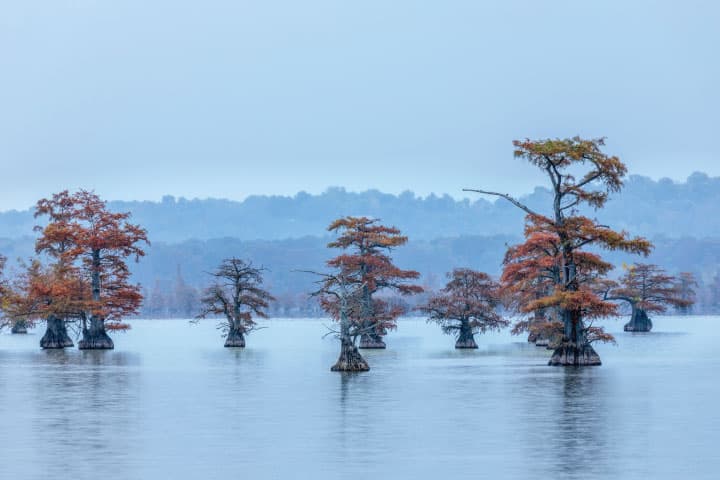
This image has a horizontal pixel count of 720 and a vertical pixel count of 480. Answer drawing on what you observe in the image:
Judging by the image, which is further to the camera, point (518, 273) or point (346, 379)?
point (518, 273)

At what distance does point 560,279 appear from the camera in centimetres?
7806

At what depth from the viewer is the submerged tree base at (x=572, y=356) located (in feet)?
236

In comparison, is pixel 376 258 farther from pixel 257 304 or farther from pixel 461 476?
pixel 461 476

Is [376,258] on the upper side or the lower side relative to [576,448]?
upper

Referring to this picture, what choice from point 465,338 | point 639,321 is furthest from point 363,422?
point 639,321

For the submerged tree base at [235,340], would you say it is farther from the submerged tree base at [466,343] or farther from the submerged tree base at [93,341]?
the submerged tree base at [466,343]

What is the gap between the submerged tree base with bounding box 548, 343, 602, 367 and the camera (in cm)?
7181

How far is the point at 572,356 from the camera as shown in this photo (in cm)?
7250

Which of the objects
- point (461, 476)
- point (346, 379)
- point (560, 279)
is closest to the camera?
point (461, 476)

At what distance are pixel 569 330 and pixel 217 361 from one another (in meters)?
30.6

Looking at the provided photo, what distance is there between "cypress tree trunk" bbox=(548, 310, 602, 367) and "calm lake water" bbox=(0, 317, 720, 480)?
3.21 ft

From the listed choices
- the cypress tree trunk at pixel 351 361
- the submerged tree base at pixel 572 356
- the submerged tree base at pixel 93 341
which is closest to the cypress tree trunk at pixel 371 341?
the submerged tree base at pixel 93 341

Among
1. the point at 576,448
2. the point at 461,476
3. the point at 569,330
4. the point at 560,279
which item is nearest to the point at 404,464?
the point at 461,476

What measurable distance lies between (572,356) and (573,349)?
2.35 feet
